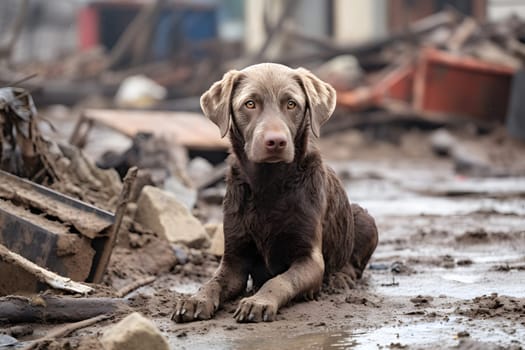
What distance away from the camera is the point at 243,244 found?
20.2 ft

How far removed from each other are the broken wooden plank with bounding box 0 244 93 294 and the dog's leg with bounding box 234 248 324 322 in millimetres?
958

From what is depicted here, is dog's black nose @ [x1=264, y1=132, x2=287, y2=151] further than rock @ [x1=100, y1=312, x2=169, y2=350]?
Yes

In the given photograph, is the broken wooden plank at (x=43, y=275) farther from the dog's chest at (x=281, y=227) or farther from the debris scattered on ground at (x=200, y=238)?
the dog's chest at (x=281, y=227)

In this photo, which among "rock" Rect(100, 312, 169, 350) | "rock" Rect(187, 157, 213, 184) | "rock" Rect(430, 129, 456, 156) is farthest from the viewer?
"rock" Rect(430, 129, 456, 156)

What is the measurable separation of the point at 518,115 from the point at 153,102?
27.3ft

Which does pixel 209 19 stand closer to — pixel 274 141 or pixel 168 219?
pixel 168 219

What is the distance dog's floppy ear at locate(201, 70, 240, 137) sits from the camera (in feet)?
19.8

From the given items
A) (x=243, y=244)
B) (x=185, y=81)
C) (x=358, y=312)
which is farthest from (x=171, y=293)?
(x=185, y=81)

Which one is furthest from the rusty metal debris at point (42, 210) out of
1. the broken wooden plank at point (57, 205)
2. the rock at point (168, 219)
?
the rock at point (168, 219)

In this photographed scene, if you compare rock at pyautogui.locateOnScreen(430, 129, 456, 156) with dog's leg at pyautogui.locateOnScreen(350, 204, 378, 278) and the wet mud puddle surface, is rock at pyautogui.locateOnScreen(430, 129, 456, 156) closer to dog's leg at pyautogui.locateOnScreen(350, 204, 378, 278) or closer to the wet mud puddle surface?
the wet mud puddle surface

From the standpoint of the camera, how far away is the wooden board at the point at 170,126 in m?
12.7

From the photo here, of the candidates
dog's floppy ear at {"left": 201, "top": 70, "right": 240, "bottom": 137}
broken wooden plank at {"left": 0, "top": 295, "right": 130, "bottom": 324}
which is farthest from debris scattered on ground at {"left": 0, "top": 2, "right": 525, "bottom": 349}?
dog's floppy ear at {"left": 201, "top": 70, "right": 240, "bottom": 137}

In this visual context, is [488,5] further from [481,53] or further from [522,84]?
[522,84]

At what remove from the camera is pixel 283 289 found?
18.3 feet
